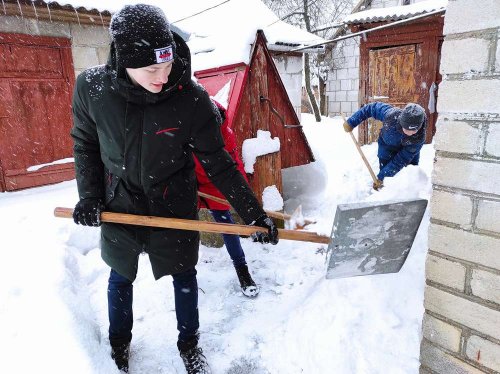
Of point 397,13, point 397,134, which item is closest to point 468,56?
point 397,134

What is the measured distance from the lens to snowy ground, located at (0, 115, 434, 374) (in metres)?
1.99

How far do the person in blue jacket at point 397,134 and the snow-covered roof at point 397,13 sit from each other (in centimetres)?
449

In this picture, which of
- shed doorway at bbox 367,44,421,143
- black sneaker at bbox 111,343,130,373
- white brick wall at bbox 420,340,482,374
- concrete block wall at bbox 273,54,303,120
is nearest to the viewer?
white brick wall at bbox 420,340,482,374

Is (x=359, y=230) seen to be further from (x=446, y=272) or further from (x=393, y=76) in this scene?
(x=393, y=76)

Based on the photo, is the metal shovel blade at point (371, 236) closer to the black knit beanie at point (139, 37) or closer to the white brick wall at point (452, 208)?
the white brick wall at point (452, 208)

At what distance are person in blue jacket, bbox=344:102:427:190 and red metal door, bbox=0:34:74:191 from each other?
4.27 metres

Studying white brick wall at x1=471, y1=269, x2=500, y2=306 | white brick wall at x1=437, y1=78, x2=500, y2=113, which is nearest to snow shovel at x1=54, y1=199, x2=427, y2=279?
white brick wall at x1=471, y1=269, x2=500, y2=306

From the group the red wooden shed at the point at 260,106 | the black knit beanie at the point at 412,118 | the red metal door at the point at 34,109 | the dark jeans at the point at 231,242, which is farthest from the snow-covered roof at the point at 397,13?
the dark jeans at the point at 231,242

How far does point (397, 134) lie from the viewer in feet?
13.4

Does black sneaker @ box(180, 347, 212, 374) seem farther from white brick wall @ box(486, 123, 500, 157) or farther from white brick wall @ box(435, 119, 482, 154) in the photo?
white brick wall @ box(486, 123, 500, 157)

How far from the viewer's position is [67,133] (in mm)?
5480

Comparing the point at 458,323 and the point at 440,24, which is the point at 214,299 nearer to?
the point at 458,323

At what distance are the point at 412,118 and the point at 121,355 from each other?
3350 mm

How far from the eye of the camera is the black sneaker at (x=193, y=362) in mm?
2068
